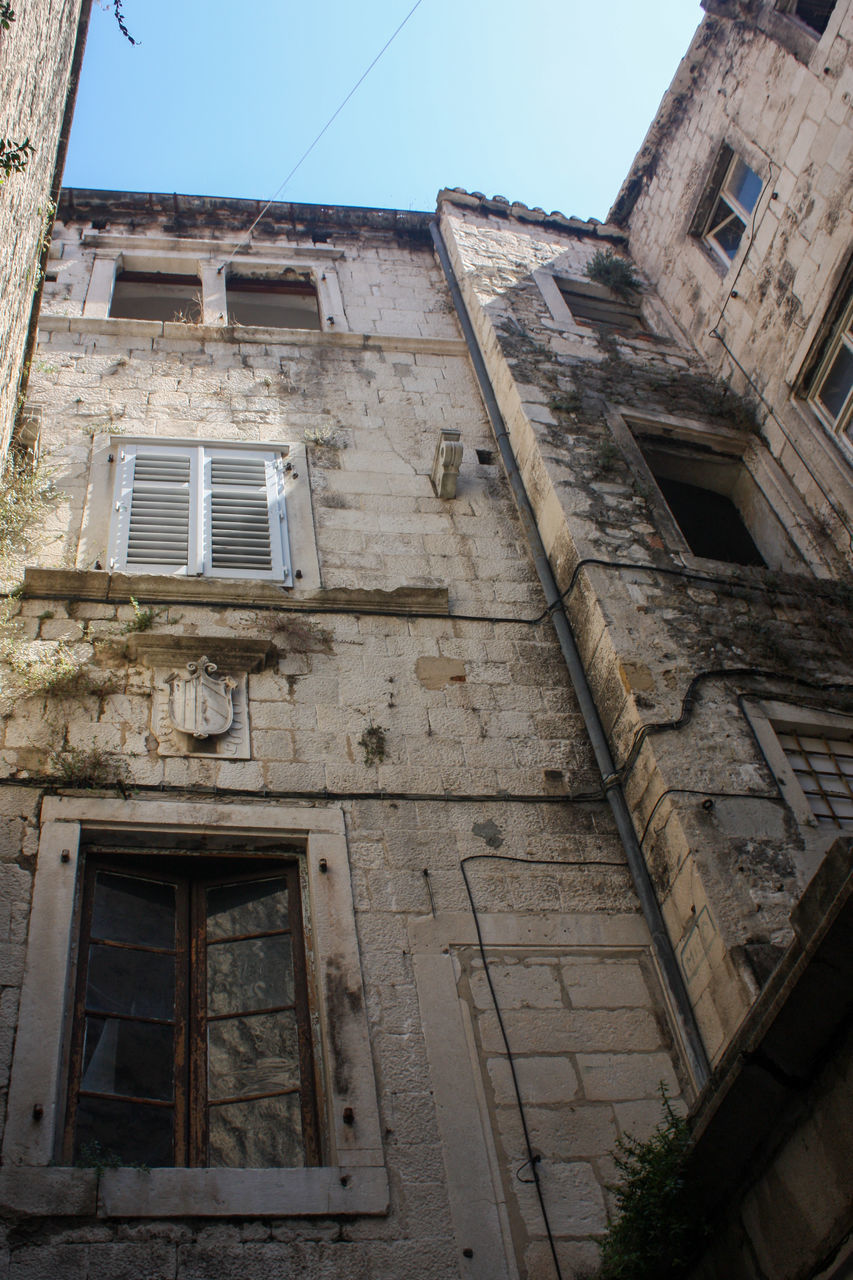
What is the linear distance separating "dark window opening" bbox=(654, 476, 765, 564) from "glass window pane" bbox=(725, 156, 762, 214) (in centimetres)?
305

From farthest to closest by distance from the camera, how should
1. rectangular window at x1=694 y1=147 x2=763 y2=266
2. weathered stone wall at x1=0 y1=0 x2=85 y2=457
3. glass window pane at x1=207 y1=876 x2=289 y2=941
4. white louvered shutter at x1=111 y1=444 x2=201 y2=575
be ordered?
1. rectangular window at x1=694 y1=147 x2=763 y2=266
2. white louvered shutter at x1=111 y1=444 x2=201 y2=575
3. weathered stone wall at x1=0 y1=0 x2=85 y2=457
4. glass window pane at x1=207 y1=876 x2=289 y2=941

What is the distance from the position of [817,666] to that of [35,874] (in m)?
4.51

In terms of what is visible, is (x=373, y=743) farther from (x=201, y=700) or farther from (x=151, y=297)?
(x=151, y=297)

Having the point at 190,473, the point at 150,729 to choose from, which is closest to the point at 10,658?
the point at 150,729

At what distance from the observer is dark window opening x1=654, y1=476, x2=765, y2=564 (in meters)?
8.42

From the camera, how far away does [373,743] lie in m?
5.71

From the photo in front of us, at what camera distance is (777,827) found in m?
5.28

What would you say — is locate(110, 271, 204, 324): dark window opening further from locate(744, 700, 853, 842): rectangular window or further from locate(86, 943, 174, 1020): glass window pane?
locate(86, 943, 174, 1020): glass window pane

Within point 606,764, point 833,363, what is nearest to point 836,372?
point 833,363

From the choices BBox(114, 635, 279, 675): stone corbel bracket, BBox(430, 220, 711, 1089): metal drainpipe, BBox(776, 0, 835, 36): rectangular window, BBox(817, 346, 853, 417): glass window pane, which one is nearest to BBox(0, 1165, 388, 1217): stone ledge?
BBox(430, 220, 711, 1089): metal drainpipe

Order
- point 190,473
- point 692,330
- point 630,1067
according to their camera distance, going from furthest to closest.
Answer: point 692,330 < point 190,473 < point 630,1067

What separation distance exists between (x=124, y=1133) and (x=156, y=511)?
13.1 feet

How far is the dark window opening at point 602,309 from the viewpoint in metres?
10.6

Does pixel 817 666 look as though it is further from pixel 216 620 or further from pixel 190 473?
pixel 190 473
